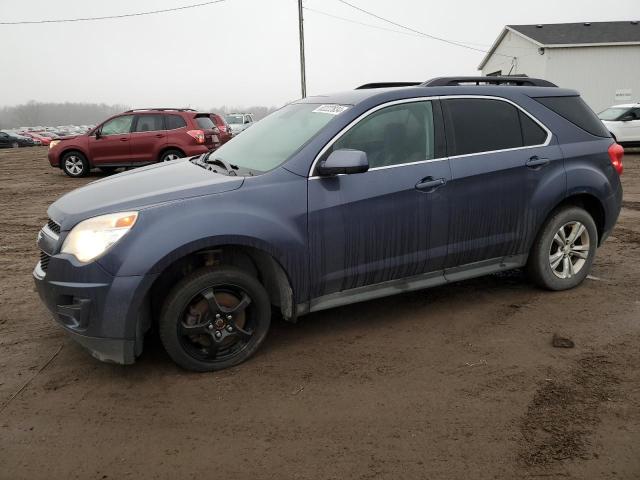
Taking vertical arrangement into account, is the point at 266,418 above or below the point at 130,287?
below

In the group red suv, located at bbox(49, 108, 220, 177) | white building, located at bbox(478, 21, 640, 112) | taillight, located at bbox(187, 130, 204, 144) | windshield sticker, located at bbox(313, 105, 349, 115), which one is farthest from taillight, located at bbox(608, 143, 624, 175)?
white building, located at bbox(478, 21, 640, 112)

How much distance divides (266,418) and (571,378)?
73.2 inches

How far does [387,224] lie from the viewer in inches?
148

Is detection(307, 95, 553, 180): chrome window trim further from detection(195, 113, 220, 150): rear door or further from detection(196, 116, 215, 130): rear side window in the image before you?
detection(196, 116, 215, 130): rear side window

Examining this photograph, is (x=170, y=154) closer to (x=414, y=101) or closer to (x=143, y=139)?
(x=143, y=139)

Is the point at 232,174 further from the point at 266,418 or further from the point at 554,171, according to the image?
the point at 554,171

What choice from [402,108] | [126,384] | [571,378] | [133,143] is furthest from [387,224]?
[133,143]

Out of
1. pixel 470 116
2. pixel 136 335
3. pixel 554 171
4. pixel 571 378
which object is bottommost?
pixel 571 378

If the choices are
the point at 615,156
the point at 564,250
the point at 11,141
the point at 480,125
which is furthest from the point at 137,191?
the point at 11,141

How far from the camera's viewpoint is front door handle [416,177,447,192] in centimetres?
385

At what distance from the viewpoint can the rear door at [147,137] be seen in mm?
13719

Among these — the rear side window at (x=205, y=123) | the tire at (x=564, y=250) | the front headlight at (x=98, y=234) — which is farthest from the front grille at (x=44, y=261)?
the rear side window at (x=205, y=123)

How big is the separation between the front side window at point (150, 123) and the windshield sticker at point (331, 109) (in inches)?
420

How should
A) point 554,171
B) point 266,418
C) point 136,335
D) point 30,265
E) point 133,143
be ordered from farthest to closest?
1. point 133,143
2. point 30,265
3. point 554,171
4. point 136,335
5. point 266,418
